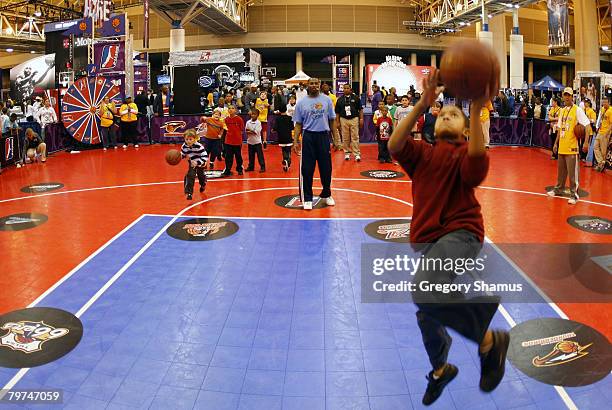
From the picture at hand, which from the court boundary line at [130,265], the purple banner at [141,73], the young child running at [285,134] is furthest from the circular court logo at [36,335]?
the purple banner at [141,73]

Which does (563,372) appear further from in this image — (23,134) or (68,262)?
(23,134)

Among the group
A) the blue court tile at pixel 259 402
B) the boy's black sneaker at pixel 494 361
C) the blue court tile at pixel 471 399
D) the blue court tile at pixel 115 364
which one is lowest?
the blue court tile at pixel 471 399

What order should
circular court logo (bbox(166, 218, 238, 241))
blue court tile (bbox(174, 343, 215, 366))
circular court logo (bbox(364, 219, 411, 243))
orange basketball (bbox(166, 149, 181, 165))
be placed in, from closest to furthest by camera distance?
1. blue court tile (bbox(174, 343, 215, 366))
2. circular court logo (bbox(364, 219, 411, 243))
3. circular court logo (bbox(166, 218, 238, 241))
4. orange basketball (bbox(166, 149, 181, 165))

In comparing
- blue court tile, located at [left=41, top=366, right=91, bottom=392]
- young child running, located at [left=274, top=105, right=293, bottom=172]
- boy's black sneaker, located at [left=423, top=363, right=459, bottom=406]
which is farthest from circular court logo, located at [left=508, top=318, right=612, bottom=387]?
young child running, located at [left=274, top=105, right=293, bottom=172]

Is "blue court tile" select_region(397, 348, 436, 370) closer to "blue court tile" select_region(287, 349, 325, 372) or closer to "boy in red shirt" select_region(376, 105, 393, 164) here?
"blue court tile" select_region(287, 349, 325, 372)

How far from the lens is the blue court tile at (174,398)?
3646 millimetres

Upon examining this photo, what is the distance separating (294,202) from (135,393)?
6.34 metres

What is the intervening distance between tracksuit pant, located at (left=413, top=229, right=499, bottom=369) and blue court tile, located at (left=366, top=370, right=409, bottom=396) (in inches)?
29.8

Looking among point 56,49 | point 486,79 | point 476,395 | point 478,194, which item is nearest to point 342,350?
point 476,395

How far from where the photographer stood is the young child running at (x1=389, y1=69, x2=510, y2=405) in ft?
9.98

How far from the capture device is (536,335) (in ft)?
15.1

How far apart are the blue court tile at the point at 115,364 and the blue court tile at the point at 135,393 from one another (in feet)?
0.57

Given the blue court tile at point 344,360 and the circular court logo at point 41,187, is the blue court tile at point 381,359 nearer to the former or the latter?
the blue court tile at point 344,360

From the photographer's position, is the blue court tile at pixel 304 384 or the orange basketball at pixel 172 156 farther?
the orange basketball at pixel 172 156
